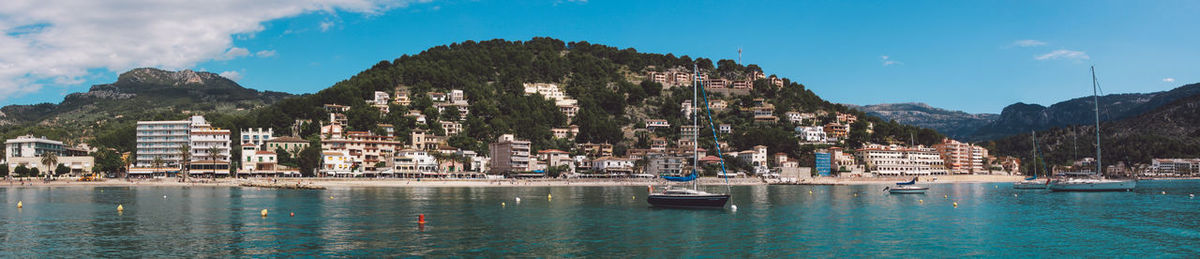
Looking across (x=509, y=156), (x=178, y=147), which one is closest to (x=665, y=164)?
(x=509, y=156)

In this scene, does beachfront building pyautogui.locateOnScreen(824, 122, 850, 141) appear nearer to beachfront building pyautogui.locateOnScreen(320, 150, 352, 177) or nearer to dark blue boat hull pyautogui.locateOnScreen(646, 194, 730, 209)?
beachfront building pyautogui.locateOnScreen(320, 150, 352, 177)

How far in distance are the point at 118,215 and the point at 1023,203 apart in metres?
52.9

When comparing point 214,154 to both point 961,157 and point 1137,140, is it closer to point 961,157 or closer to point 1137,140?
point 961,157

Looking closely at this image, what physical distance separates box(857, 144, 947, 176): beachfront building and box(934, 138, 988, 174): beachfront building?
188 inches

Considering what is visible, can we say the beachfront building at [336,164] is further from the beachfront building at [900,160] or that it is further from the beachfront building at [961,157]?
the beachfront building at [961,157]

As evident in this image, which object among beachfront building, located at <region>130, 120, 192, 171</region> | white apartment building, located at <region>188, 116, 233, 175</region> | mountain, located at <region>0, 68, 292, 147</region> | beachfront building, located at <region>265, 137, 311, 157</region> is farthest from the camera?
mountain, located at <region>0, 68, 292, 147</region>

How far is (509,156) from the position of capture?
100m

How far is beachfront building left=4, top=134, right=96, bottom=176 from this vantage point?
3693 inches

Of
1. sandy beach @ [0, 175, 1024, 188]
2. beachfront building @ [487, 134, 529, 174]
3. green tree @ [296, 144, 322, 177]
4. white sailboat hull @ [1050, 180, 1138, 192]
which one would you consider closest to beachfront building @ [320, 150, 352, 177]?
green tree @ [296, 144, 322, 177]

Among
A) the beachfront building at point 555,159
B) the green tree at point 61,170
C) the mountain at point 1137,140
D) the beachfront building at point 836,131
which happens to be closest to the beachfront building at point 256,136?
the green tree at point 61,170

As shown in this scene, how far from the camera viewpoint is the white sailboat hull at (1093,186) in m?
67.7

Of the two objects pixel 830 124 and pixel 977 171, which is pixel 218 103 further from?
pixel 977 171

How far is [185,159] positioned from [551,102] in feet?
195

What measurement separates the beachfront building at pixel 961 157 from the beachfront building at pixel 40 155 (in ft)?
412
